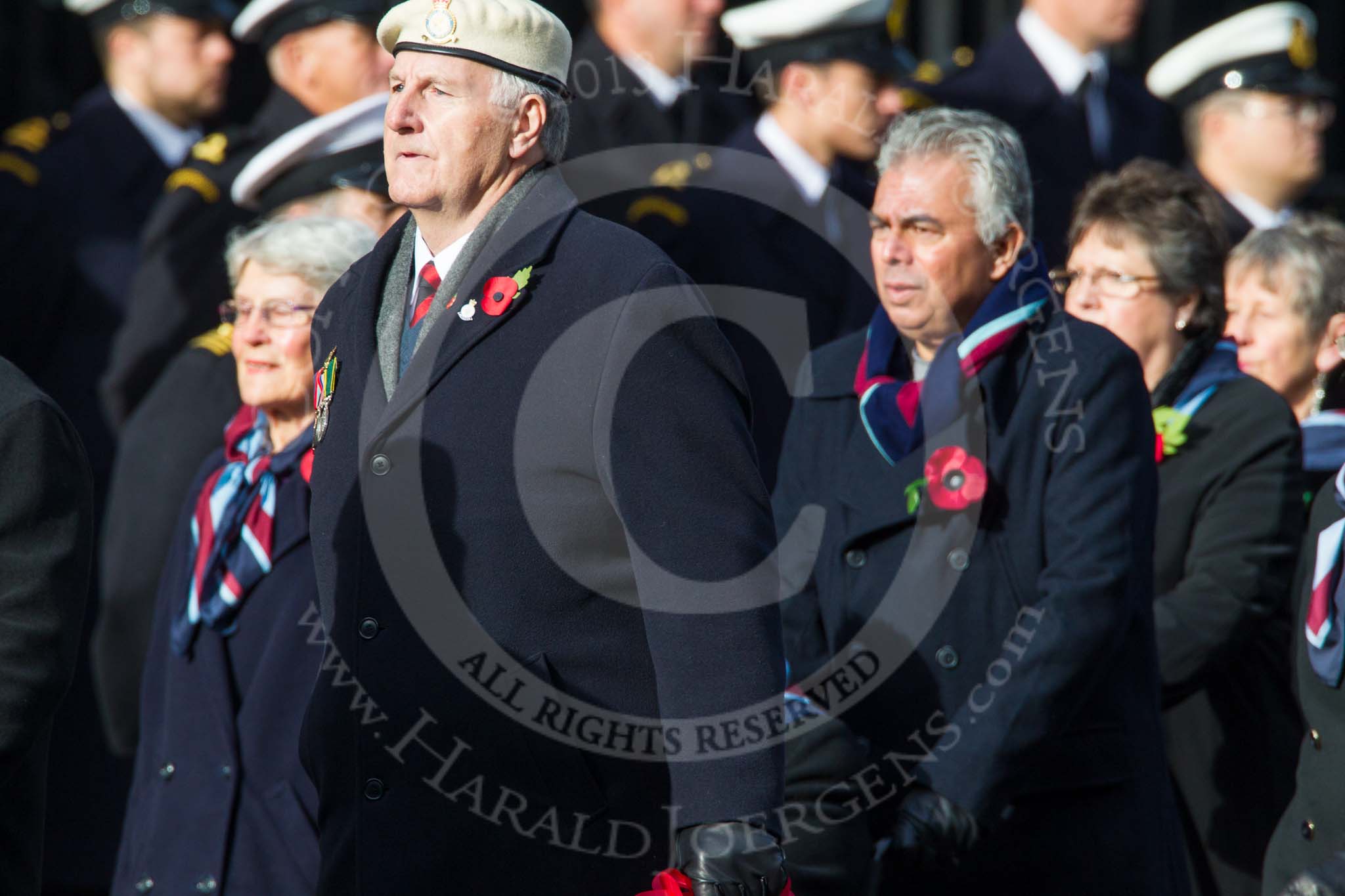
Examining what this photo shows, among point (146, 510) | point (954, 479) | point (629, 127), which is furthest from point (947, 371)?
point (629, 127)

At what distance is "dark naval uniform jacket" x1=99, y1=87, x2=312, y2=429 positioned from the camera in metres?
5.42

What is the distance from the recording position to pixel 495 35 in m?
2.91

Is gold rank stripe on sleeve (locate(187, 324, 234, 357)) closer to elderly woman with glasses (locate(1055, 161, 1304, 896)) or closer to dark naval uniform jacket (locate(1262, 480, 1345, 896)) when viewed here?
elderly woman with glasses (locate(1055, 161, 1304, 896))

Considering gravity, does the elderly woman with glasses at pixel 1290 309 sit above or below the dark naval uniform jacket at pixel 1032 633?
above

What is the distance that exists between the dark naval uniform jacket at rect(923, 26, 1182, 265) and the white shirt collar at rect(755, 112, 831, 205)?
1.91ft

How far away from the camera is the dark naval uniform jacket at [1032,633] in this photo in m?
3.45

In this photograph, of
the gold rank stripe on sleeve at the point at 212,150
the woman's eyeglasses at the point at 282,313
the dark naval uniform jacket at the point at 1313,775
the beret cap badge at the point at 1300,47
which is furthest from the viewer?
the beret cap badge at the point at 1300,47

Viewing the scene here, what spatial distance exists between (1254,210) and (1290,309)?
1591mm

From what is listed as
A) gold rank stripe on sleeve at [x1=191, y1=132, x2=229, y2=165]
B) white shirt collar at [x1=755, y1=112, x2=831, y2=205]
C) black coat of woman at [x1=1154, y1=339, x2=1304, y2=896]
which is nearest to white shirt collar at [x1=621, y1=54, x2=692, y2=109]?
white shirt collar at [x1=755, y1=112, x2=831, y2=205]

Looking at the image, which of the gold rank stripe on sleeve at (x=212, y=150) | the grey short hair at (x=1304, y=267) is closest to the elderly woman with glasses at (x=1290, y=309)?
the grey short hair at (x=1304, y=267)

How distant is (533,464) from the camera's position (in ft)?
9.08

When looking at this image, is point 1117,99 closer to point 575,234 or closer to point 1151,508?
point 1151,508

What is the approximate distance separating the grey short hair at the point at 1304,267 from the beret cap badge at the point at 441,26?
7.99 ft

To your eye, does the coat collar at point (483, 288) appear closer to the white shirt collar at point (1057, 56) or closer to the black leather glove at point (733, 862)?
the black leather glove at point (733, 862)
